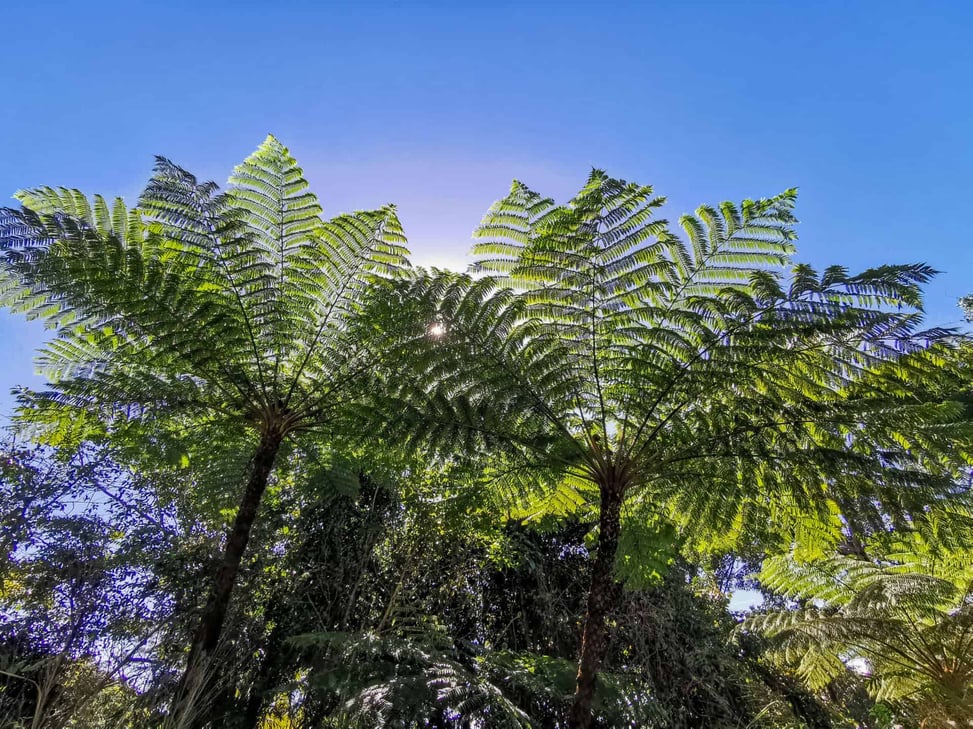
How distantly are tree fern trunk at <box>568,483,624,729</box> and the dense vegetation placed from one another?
0.02 meters

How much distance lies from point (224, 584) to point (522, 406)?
2.16 metres

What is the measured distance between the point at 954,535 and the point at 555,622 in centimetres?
458

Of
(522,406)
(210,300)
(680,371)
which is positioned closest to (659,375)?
(680,371)

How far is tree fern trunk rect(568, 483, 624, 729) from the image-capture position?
257cm

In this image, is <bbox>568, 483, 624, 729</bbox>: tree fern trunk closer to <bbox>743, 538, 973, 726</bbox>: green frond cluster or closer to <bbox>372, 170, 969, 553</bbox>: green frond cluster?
<bbox>372, 170, 969, 553</bbox>: green frond cluster

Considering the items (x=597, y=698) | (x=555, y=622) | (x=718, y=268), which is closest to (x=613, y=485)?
(x=718, y=268)

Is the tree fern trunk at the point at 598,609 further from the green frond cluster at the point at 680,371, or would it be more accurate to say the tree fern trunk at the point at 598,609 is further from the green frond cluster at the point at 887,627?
the green frond cluster at the point at 887,627

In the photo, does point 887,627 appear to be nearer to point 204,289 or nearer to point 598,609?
point 598,609

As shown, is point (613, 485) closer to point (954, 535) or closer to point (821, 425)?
point (821, 425)

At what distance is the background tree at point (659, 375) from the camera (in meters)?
2.71

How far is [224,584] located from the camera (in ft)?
10.8

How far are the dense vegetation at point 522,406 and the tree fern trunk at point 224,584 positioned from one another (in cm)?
2

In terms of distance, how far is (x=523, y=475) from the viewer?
11.4ft

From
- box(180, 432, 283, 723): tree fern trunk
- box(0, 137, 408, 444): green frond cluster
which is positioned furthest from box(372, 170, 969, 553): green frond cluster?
box(180, 432, 283, 723): tree fern trunk
